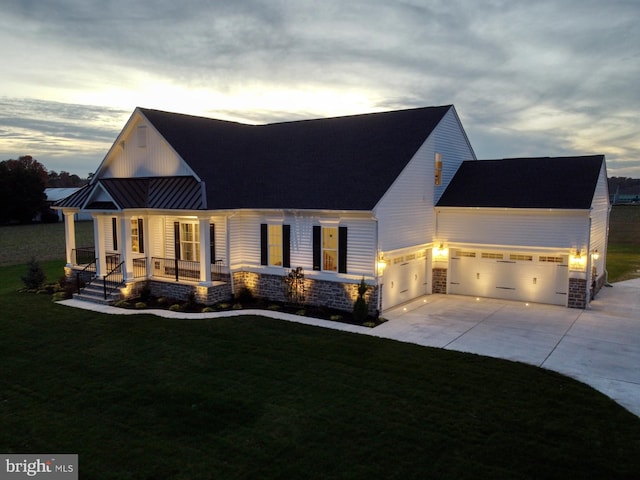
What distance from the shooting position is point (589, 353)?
1291 cm

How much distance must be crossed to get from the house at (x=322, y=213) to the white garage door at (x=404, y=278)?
8 cm

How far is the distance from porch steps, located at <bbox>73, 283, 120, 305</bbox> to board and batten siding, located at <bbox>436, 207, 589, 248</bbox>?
13995 mm

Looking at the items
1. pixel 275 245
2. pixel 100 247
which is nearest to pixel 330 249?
pixel 275 245

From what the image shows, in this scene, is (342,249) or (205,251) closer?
(342,249)

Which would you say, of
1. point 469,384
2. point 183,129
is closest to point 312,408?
point 469,384

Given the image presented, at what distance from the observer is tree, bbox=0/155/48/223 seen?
216 ft

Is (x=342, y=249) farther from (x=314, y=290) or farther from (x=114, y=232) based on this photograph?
(x=114, y=232)

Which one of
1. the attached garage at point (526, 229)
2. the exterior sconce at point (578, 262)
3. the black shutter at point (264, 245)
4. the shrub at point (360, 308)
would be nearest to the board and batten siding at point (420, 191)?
the attached garage at point (526, 229)

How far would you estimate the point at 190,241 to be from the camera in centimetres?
2005

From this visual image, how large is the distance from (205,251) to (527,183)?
13.6 metres

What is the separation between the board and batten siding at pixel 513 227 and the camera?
57.9 ft

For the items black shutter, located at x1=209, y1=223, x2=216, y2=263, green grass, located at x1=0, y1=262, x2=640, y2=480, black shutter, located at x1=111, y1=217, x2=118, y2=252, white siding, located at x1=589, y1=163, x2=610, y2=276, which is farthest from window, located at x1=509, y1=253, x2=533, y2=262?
black shutter, located at x1=111, y1=217, x2=118, y2=252

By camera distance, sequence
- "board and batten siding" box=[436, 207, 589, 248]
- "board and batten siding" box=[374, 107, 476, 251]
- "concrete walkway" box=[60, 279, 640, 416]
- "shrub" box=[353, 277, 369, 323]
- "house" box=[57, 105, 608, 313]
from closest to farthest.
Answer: "concrete walkway" box=[60, 279, 640, 416] → "shrub" box=[353, 277, 369, 323] → "board and batten siding" box=[374, 107, 476, 251] → "house" box=[57, 105, 608, 313] → "board and batten siding" box=[436, 207, 589, 248]

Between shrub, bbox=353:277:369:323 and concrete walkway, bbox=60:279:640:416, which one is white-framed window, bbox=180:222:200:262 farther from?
shrub, bbox=353:277:369:323
